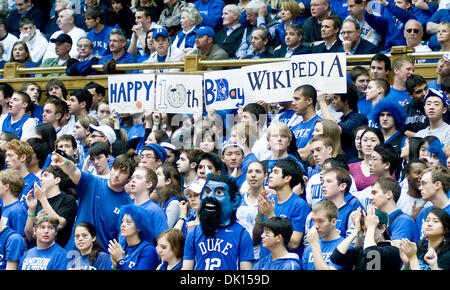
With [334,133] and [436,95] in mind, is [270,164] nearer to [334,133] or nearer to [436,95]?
[334,133]

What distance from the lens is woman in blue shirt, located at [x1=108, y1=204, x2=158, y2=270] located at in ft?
30.1

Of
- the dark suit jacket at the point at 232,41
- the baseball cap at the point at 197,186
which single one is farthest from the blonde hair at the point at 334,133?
the dark suit jacket at the point at 232,41

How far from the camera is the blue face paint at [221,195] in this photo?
894cm

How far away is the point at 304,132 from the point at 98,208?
237 cm

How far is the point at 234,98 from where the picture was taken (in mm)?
12125

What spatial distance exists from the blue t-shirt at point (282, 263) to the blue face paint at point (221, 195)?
0.51m

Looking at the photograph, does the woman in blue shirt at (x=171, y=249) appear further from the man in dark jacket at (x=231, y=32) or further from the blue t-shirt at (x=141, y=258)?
the man in dark jacket at (x=231, y=32)

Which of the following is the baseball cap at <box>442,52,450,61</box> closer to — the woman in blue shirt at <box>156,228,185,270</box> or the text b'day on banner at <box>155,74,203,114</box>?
the text b'day on banner at <box>155,74,203,114</box>

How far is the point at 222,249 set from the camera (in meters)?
8.84

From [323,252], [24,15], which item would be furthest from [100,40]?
[323,252]

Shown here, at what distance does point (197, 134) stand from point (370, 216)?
370 centimetres

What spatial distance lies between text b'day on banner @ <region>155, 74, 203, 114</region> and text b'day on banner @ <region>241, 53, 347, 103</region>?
0.71m
